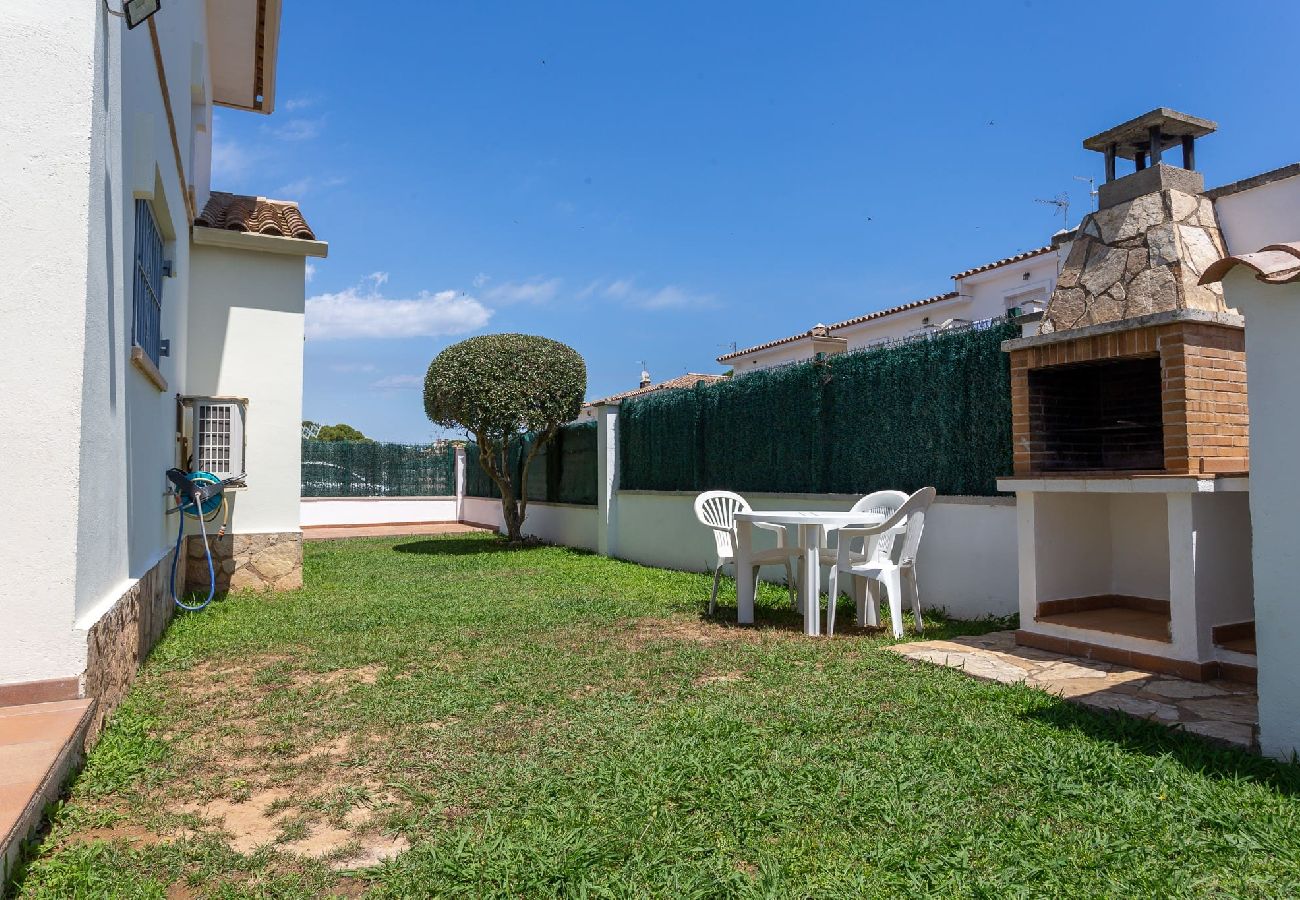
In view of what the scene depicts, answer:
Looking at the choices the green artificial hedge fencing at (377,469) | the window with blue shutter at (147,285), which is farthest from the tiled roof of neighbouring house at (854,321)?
the window with blue shutter at (147,285)

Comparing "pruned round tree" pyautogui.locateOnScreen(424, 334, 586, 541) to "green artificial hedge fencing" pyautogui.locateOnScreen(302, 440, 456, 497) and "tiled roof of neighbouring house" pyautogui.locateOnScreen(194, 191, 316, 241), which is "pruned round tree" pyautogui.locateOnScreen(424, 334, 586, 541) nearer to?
"tiled roof of neighbouring house" pyautogui.locateOnScreen(194, 191, 316, 241)

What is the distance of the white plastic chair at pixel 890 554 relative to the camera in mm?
5680

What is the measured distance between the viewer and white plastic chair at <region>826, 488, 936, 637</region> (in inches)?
224

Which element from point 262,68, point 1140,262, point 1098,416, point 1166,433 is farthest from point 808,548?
point 262,68

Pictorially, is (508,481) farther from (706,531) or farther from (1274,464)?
(1274,464)

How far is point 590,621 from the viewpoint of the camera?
659cm

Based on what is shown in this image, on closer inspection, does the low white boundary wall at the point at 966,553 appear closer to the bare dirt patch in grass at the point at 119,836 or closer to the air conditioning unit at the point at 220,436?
A: the bare dirt patch in grass at the point at 119,836

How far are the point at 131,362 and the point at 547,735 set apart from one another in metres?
3.17

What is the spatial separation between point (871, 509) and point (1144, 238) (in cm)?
290

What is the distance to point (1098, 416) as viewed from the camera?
5.76 meters

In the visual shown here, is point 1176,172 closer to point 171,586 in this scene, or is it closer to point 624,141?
point 171,586

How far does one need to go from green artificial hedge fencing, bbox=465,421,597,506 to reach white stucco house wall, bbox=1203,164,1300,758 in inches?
407

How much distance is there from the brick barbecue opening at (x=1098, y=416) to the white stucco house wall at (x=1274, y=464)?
7.41 ft

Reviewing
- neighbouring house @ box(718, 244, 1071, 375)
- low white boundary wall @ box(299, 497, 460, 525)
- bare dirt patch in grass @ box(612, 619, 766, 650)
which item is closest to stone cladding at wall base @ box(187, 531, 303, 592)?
bare dirt patch in grass @ box(612, 619, 766, 650)
